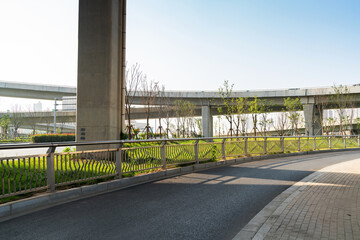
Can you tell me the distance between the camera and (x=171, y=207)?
5699mm

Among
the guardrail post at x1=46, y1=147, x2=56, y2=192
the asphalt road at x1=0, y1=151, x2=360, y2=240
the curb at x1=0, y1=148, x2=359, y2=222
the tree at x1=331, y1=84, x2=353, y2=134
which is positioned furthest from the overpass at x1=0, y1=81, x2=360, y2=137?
the guardrail post at x1=46, y1=147, x2=56, y2=192

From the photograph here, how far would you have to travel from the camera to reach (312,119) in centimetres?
3947

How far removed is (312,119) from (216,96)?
13.7m

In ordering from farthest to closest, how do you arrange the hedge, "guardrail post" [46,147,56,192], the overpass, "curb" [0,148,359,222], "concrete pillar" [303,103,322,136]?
"concrete pillar" [303,103,322,136], the overpass, the hedge, "guardrail post" [46,147,56,192], "curb" [0,148,359,222]

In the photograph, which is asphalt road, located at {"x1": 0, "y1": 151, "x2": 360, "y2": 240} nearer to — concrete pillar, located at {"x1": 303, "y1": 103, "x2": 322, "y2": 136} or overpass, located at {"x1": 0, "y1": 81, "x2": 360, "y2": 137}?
overpass, located at {"x1": 0, "y1": 81, "x2": 360, "y2": 137}

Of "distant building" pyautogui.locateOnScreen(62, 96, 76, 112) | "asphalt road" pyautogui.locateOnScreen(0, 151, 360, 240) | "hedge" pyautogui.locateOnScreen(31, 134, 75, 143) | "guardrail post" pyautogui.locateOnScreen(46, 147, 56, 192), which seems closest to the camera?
"asphalt road" pyautogui.locateOnScreen(0, 151, 360, 240)

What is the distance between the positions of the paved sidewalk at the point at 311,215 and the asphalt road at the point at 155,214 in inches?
11.9

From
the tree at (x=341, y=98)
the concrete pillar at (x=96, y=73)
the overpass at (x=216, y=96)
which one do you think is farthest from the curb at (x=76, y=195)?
the tree at (x=341, y=98)

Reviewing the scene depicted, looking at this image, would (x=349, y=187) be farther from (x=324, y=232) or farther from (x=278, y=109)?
(x=278, y=109)

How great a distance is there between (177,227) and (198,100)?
127ft

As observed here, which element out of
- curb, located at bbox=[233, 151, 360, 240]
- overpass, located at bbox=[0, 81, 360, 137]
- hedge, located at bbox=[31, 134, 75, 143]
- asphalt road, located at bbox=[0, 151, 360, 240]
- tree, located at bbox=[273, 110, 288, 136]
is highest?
overpass, located at bbox=[0, 81, 360, 137]

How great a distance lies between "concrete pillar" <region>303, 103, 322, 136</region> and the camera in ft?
129

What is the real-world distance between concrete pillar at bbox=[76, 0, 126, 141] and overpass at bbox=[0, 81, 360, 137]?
23475mm

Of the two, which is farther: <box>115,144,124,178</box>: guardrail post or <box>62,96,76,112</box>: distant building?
<box>62,96,76,112</box>: distant building
